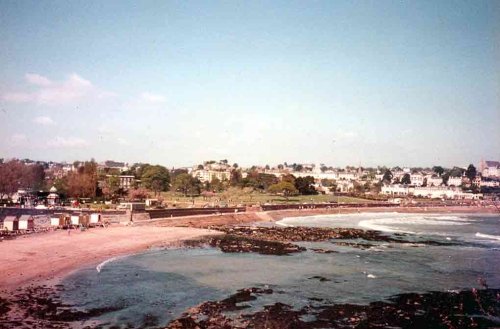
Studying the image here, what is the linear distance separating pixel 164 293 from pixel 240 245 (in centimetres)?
2044

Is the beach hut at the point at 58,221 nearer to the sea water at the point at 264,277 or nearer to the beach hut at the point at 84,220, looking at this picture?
the beach hut at the point at 84,220

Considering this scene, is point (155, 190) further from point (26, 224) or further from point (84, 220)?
point (26, 224)

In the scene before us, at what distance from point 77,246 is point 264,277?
16.4m

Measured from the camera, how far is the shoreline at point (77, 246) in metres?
28.6

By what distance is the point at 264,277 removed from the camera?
31828 mm

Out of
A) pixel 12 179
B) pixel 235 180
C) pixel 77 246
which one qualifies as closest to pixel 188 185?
pixel 235 180

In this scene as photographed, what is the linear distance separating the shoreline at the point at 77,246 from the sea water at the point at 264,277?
1586 mm

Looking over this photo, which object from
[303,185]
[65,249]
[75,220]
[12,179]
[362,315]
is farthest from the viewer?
[303,185]

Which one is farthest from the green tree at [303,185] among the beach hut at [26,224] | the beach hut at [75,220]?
the beach hut at [26,224]

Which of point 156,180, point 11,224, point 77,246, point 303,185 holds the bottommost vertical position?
point 77,246

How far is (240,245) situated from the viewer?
1844 inches

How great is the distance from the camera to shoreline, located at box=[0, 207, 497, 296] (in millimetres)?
28594

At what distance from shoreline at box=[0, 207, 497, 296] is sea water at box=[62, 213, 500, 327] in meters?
1.59

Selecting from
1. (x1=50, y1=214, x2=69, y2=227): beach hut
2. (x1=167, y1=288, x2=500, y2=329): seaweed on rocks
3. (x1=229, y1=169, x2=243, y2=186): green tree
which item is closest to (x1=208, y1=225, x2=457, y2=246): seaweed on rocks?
(x1=50, y1=214, x2=69, y2=227): beach hut
